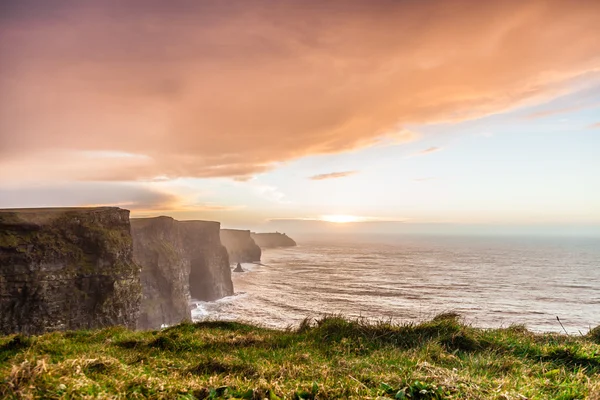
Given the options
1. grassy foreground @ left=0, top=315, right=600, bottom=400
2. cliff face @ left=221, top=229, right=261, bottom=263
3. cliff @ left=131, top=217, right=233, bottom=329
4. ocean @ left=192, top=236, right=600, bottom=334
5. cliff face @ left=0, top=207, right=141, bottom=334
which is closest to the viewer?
grassy foreground @ left=0, top=315, right=600, bottom=400

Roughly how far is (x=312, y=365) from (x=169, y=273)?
179 feet

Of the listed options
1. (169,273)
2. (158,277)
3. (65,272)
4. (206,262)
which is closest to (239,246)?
(206,262)

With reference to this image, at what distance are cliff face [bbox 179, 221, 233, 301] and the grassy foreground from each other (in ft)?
213

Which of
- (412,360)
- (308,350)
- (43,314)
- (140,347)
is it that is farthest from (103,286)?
(412,360)

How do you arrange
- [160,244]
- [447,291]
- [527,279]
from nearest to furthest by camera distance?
[160,244]
[447,291]
[527,279]

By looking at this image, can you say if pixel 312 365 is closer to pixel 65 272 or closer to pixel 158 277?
pixel 65 272

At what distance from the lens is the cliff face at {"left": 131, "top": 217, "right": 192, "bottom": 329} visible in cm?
5175

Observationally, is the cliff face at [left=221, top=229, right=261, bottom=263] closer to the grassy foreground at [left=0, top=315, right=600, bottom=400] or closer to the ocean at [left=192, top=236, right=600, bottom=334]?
the ocean at [left=192, top=236, right=600, bottom=334]

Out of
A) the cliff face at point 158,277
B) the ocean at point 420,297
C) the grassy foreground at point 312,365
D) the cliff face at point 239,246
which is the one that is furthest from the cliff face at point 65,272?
the cliff face at point 239,246

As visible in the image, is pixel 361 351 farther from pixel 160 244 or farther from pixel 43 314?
Answer: pixel 160 244

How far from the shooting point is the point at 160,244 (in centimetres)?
5803

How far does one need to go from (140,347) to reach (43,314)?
1106 inches

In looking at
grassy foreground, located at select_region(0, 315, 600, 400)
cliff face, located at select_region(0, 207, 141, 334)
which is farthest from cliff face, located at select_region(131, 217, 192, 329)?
grassy foreground, located at select_region(0, 315, 600, 400)

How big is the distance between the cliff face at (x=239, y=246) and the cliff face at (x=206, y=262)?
53.1m
